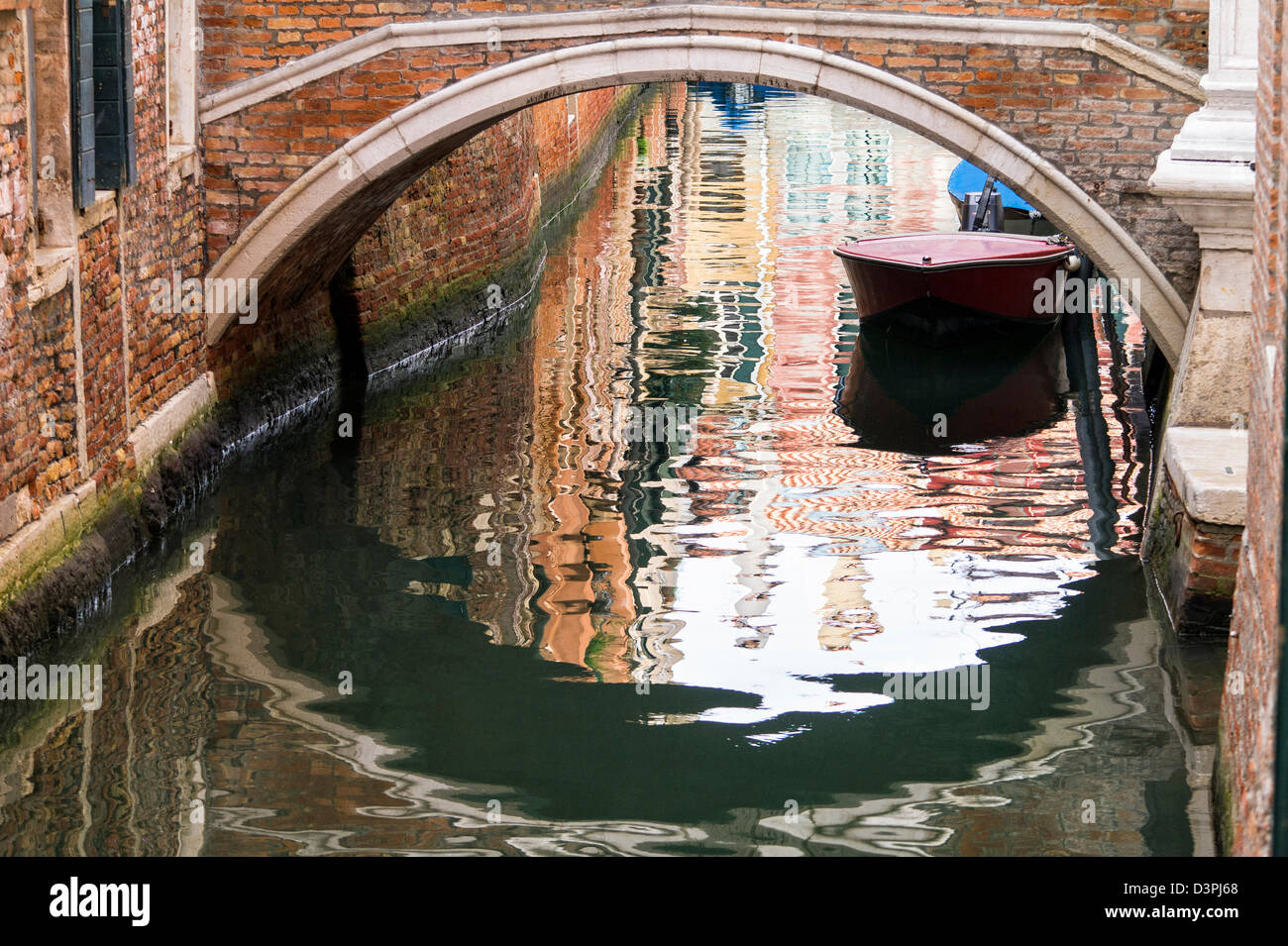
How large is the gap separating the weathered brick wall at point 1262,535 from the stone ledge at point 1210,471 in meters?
1.08

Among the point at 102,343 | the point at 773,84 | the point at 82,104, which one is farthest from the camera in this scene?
the point at 773,84

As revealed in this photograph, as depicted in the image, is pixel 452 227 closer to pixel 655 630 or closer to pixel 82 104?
pixel 82 104

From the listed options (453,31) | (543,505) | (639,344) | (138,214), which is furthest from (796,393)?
(138,214)

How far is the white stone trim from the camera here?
6.58 metres

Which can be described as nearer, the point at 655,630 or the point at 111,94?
the point at 655,630

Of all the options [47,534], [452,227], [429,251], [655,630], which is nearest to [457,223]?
[452,227]

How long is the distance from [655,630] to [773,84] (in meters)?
2.39

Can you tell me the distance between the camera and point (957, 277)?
998 centimetres

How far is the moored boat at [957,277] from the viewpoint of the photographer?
392 inches

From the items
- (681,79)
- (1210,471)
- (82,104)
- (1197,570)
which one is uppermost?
(681,79)

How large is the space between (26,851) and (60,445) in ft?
5.90

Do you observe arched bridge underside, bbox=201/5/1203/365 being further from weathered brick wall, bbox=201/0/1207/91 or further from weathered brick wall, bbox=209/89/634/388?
weathered brick wall, bbox=209/89/634/388

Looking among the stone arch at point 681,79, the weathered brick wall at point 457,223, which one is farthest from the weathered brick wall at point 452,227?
the stone arch at point 681,79

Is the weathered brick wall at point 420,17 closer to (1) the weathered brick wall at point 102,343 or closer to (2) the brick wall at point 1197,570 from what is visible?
(1) the weathered brick wall at point 102,343
